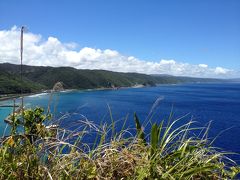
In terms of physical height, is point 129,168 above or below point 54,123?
below

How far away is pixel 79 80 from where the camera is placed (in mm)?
186375

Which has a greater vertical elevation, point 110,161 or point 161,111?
point 110,161

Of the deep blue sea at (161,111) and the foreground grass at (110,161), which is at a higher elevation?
the foreground grass at (110,161)

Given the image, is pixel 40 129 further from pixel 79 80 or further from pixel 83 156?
pixel 79 80

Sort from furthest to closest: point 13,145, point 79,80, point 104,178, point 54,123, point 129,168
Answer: point 79,80
point 54,123
point 13,145
point 129,168
point 104,178

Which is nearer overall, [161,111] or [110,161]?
[110,161]

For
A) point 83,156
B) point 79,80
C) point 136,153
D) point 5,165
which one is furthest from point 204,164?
point 79,80

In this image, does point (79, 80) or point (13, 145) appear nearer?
point (13, 145)

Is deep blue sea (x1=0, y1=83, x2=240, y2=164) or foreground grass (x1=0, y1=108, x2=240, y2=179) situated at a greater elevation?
foreground grass (x1=0, y1=108, x2=240, y2=179)

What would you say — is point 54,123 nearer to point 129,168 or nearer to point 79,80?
point 129,168

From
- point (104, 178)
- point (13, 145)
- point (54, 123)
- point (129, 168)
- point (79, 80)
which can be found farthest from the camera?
point (79, 80)

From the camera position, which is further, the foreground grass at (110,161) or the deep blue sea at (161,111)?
the deep blue sea at (161,111)

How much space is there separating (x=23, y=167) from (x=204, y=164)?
1294 mm

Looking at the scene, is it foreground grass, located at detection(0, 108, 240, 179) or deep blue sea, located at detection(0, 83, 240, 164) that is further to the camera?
deep blue sea, located at detection(0, 83, 240, 164)
